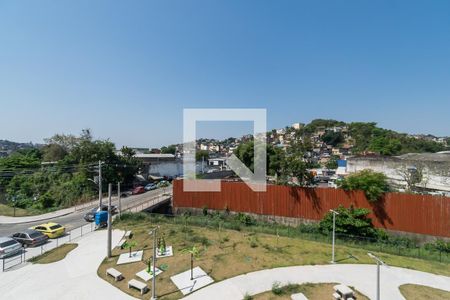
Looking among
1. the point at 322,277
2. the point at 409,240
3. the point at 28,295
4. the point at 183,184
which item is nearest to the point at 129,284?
the point at 28,295

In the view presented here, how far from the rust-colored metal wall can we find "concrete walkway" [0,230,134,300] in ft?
37.1

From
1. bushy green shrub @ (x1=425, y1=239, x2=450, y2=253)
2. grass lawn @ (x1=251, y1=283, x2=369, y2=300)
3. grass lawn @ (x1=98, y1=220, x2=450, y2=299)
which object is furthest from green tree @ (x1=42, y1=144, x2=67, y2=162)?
bushy green shrub @ (x1=425, y1=239, x2=450, y2=253)

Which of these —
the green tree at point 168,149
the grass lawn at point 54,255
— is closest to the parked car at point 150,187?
the grass lawn at point 54,255

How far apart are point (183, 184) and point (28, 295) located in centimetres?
1558

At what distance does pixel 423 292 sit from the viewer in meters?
10.6

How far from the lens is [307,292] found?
10.3 meters

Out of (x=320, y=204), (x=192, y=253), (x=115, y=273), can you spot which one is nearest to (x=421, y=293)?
(x=192, y=253)

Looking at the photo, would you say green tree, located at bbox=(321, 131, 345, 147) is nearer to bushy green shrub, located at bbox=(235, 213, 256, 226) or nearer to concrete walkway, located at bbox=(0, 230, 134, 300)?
bushy green shrub, located at bbox=(235, 213, 256, 226)

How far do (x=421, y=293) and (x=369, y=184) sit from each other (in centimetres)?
996

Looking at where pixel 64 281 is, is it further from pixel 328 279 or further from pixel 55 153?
pixel 55 153

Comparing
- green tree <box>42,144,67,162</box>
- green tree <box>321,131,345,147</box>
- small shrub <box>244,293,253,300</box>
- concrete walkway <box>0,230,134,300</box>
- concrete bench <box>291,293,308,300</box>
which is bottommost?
concrete walkway <box>0,230,134,300</box>

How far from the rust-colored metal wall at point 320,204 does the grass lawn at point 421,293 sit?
8510mm

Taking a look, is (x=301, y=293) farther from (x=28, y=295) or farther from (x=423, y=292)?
(x=28, y=295)

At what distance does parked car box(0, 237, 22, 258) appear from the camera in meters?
15.2
